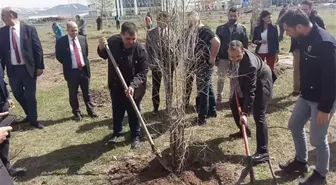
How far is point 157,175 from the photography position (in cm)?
411

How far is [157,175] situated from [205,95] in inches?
69.9

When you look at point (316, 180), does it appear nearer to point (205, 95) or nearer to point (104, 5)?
point (205, 95)

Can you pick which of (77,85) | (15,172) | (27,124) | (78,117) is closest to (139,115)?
(15,172)

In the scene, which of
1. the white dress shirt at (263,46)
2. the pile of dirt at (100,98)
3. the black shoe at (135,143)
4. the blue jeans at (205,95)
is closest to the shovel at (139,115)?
the black shoe at (135,143)

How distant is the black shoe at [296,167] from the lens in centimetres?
401

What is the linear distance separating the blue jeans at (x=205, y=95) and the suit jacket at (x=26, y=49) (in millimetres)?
2743

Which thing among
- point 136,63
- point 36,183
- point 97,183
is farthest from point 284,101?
point 36,183

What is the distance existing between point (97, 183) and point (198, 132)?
1.83 meters

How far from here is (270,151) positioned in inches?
185

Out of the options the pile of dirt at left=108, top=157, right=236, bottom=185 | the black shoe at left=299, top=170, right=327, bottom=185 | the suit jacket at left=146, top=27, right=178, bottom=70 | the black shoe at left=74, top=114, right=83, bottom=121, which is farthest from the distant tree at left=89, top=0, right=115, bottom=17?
the black shoe at left=299, top=170, right=327, bottom=185

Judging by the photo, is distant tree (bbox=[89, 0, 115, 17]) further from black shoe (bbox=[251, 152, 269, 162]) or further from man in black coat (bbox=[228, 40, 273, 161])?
black shoe (bbox=[251, 152, 269, 162])

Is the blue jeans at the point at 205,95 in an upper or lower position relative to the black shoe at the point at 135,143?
upper

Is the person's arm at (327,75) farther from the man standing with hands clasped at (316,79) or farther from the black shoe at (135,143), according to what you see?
the black shoe at (135,143)

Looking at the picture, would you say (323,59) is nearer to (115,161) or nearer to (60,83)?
(115,161)
